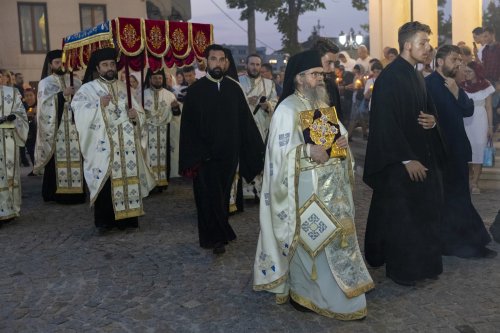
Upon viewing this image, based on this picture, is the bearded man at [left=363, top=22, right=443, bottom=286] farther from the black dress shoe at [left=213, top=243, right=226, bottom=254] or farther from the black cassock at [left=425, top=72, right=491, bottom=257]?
the black dress shoe at [left=213, top=243, right=226, bottom=254]

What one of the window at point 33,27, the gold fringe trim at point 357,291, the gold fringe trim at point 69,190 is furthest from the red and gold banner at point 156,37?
the window at point 33,27

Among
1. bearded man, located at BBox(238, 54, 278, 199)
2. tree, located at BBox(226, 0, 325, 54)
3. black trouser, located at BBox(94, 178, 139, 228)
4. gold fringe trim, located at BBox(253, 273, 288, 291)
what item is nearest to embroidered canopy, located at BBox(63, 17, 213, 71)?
bearded man, located at BBox(238, 54, 278, 199)

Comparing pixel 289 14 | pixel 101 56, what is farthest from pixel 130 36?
pixel 289 14

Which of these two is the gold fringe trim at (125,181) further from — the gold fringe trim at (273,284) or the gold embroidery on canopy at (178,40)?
the gold fringe trim at (273,284)

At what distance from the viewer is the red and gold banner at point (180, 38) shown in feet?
28.3

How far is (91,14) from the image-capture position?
24.2 m

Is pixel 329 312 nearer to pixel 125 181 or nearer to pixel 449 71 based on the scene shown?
pixel 449 71

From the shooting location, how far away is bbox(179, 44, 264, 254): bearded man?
620 cm

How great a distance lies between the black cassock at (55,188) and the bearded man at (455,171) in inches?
234

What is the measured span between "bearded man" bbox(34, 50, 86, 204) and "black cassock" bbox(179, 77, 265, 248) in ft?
13.1

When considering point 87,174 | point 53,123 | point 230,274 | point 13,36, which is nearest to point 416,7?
point 53,123

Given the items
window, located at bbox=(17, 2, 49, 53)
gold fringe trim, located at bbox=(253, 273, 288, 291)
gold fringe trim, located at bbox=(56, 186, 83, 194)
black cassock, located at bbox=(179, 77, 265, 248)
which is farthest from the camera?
window, located at bbox=(17, 2, 49, 53)

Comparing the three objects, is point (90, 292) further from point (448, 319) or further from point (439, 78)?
point (439, 78)

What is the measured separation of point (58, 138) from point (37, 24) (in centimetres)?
1578
